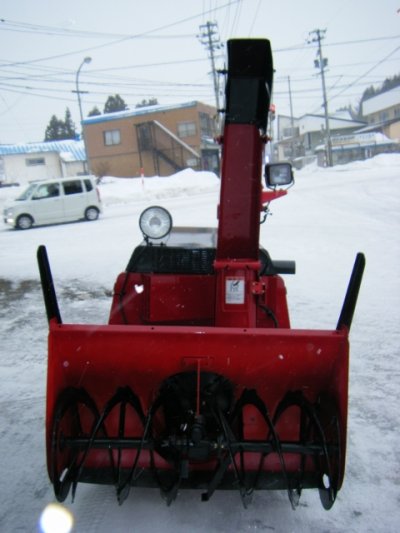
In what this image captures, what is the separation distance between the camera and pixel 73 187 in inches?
715

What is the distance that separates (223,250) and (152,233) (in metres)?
0.74

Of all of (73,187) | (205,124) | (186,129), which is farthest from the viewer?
(205,124)

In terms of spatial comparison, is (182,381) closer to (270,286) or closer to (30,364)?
(270,286)

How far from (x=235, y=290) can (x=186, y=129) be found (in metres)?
40.5

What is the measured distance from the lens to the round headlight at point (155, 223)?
3.44 metres

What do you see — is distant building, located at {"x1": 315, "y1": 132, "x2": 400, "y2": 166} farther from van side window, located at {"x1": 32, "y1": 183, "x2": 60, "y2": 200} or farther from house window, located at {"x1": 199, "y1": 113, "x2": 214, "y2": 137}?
van side window, located at {"x1": 32, "y1": 183, "x2": 60, "y2": 200}

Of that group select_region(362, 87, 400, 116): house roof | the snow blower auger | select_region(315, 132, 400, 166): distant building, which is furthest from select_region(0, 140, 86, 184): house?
the snow blower auger

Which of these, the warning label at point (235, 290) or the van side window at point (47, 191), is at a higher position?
the van side window at point (47, 191)

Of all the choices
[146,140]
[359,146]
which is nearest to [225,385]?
[146,140]

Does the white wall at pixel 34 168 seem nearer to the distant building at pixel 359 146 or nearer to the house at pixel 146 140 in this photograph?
the house at pixel 146 140

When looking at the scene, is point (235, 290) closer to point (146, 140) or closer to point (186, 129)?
point (146, 140)

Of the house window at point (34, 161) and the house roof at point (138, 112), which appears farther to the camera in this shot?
the house window at point (34, 161)

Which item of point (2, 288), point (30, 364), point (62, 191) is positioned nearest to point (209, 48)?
point (62, 191)

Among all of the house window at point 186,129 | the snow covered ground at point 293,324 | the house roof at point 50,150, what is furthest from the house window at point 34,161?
the snow covered ground at point 293,324
